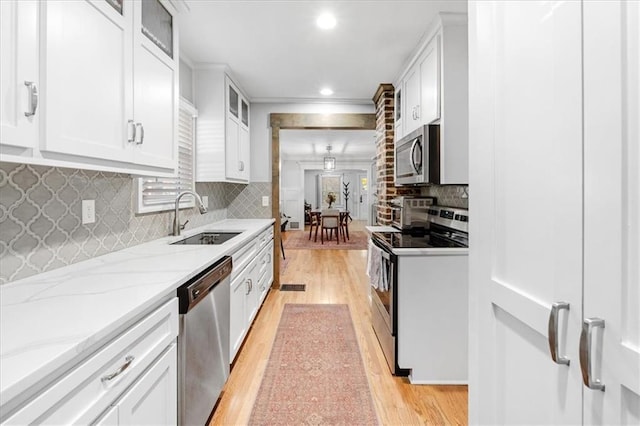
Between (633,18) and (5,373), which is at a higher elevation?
(633,18)

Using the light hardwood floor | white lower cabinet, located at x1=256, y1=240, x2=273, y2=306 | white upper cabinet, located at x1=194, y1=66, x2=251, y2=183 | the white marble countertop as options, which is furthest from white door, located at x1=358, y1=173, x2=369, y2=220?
the white marble countertop

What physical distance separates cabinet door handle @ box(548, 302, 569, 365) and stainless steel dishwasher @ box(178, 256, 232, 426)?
1.24 metres

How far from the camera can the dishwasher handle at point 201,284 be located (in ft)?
4.46

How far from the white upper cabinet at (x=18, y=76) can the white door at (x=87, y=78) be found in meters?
0.04

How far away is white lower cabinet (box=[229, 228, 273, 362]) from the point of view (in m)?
2.29

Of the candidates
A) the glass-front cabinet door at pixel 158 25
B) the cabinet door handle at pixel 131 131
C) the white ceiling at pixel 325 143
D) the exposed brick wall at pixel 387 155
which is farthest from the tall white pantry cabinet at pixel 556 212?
the white ceiling at pixel 325 143

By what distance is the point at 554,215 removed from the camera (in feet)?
2.34

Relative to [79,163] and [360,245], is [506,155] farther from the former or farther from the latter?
[360,245]

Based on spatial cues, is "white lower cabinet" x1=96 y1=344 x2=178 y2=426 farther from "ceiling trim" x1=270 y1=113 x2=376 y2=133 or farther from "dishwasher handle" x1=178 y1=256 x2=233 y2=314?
"ceiling trim" x1=270 y1=113 x2=376 y2=133

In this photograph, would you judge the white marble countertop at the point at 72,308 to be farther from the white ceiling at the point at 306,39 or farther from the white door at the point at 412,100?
the white door at the point at 412,100

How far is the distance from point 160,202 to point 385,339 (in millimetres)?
1973

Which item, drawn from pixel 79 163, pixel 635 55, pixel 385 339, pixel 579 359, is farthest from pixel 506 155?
pixel 385 339

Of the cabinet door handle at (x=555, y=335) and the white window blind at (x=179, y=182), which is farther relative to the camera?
the white window blind at (x=179, y=182)

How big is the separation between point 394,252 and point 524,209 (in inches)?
52.5
